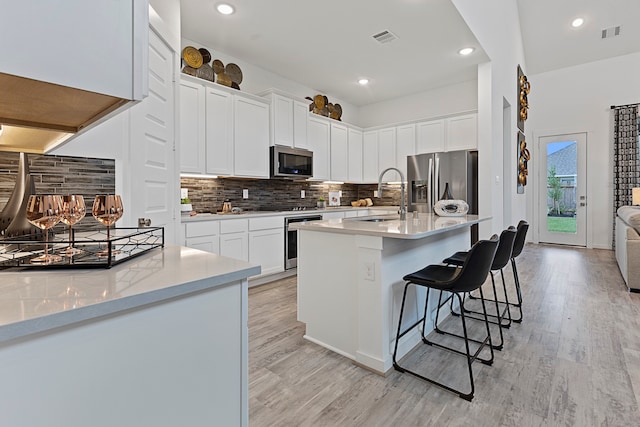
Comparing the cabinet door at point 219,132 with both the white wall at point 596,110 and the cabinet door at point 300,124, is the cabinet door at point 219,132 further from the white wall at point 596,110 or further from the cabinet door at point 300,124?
the white wall at point 596,110

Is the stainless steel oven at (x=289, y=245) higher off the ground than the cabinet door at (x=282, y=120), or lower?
lower

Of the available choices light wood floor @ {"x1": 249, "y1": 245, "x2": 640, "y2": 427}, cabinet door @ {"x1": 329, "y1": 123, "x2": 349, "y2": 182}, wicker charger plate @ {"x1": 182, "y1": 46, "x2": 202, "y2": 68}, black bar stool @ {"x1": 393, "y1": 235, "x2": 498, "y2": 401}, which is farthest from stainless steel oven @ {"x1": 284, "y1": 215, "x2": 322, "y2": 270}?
black bar stool @ {"x1": 393, "y1": 235, "x2": 498, "y2": 401}

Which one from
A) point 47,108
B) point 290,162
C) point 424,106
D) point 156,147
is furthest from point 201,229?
point 424,106

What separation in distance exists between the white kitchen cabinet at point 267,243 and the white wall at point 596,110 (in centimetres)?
635

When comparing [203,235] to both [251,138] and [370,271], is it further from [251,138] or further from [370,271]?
[370,271]

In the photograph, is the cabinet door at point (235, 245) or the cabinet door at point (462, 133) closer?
the cabinet door at point (235, 245)

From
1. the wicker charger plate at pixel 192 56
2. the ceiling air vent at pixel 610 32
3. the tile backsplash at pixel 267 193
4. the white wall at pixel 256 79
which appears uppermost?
the ceiling air vent at pixel 610 32

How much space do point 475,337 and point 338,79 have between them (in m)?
4.17

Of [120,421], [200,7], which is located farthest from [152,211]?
[200,7]

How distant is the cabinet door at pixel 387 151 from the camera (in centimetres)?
580

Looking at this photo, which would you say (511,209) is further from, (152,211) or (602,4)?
(152,211)

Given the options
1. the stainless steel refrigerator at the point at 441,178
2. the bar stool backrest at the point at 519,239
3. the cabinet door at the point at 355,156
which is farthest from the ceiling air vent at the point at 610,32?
the bar stool backrest at the point at 519,239

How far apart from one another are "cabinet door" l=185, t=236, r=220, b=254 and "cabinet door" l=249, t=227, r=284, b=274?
1.48 ft

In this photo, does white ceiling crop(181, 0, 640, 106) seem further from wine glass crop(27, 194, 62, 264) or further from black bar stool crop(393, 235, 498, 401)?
wine glass crop(27, 194, 62, 264)
